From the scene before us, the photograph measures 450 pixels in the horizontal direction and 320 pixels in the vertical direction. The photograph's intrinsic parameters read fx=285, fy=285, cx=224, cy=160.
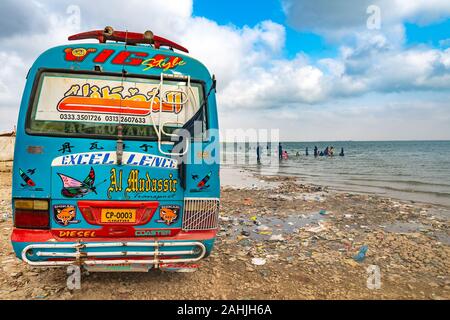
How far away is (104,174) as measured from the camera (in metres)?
3.41

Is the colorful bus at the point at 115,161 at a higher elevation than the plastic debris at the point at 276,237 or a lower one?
higher

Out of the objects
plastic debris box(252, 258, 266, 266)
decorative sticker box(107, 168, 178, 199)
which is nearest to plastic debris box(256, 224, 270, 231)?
plastic debris box(252, 258, 266, 266)

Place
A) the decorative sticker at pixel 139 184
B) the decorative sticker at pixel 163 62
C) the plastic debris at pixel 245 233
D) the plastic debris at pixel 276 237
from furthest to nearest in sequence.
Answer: the plastic debris at pixel 245 233 < the plastic debris at pixel 276 237 < the decorative sticker at pixel 163 62 < the decorative sticker at pixel 139 184

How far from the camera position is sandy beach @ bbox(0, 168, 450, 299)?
388cm

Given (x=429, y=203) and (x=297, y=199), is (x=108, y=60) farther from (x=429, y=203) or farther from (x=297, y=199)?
(x=429, y=203)

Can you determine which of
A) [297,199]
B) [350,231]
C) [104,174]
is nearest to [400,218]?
[350,231]

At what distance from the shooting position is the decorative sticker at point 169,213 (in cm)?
356

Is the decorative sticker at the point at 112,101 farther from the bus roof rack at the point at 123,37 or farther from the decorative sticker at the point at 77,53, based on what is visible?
the bus roof rack at the point at 123,37

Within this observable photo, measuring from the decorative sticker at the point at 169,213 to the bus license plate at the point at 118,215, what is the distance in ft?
1.10

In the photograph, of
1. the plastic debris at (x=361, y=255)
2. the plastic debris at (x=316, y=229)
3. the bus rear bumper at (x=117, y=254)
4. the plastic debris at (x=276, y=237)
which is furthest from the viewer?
the plastic debris at (x=316, y=229)

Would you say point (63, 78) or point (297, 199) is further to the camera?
point (297, 199)

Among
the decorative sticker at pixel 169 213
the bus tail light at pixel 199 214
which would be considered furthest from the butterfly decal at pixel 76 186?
the bus tail light at pixel 199 214

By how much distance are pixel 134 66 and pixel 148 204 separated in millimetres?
1770

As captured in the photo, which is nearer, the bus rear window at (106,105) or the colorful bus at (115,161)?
the colorful bus at (115,161)
